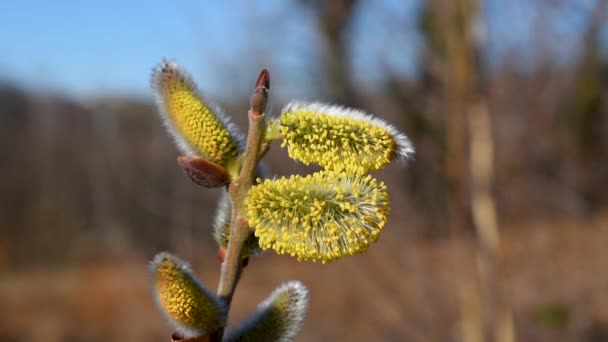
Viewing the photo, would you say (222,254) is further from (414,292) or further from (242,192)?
(414,292)

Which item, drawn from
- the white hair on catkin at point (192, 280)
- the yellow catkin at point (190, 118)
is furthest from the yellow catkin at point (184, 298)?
the yellow catkin at point (190, 118)

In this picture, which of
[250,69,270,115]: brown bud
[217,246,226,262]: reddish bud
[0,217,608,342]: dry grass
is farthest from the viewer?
[0,217,608,342]: dry grass

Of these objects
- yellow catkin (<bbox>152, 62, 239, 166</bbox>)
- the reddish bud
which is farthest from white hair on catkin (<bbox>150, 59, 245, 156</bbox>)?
the reddish bud

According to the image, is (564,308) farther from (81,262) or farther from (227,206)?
A: (81,262)

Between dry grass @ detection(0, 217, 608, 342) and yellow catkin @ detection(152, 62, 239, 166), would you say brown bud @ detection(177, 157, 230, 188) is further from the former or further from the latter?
dry grass @ detection(0, 217, 608, 342)

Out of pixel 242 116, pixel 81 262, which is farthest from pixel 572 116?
pixel 81 262

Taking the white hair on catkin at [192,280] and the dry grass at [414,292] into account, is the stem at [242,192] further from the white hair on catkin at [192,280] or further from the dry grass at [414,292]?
the dry grass at [414,292]

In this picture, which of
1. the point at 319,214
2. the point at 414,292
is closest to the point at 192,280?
the point at 319,214
